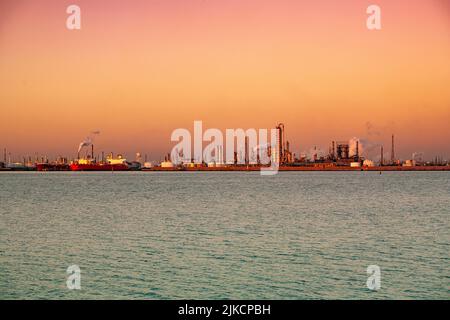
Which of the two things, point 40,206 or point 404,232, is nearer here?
point 404,232

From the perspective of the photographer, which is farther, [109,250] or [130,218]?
[130,218]

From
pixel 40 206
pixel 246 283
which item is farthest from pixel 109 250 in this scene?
pixel 40 206

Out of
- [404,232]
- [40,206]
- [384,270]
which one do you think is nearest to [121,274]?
[384,270]

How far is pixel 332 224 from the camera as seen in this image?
3453 centimetres

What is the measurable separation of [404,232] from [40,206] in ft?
105

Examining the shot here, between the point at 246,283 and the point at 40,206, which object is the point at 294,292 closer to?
the point at 246,283

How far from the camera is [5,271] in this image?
20.5 m
